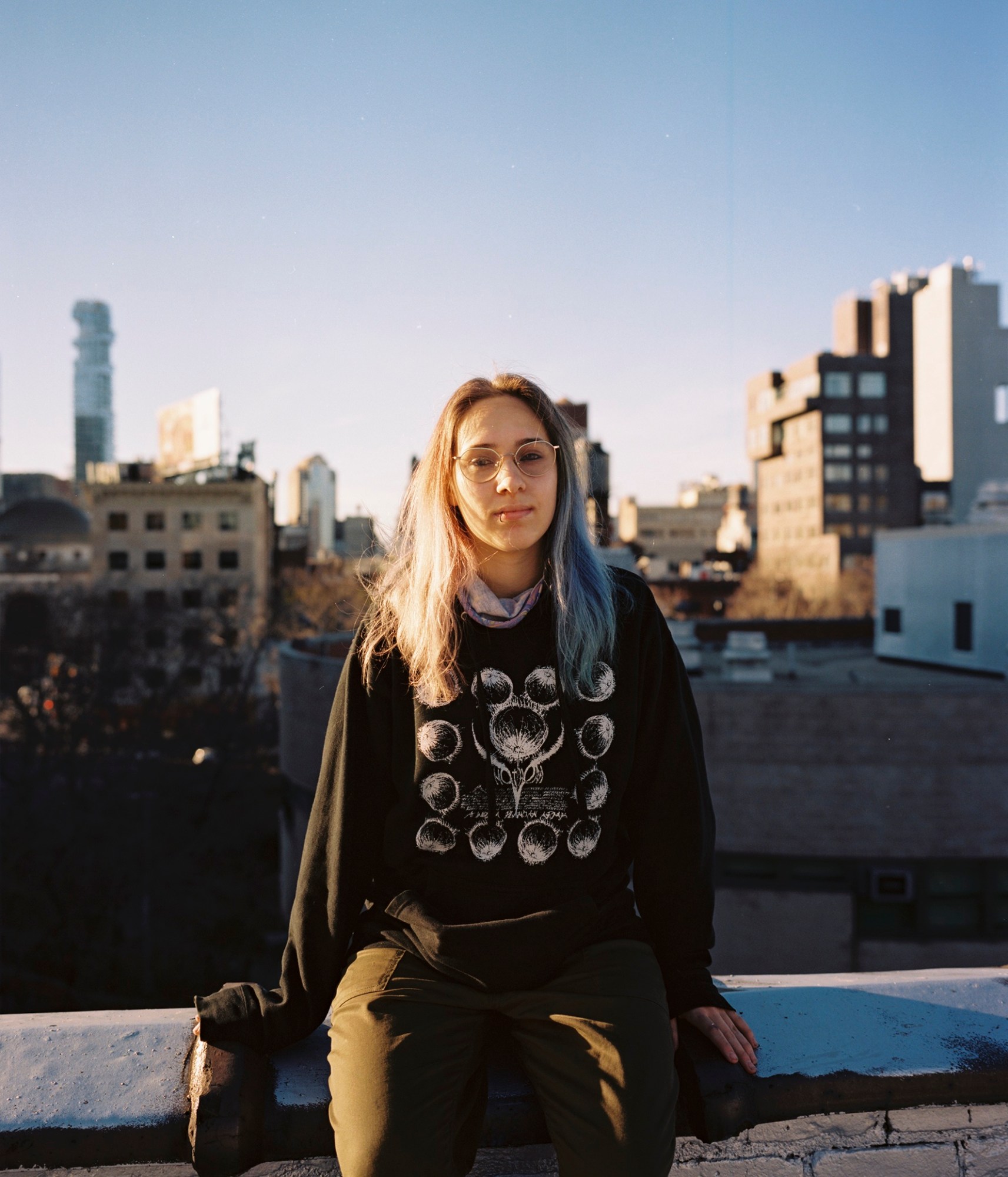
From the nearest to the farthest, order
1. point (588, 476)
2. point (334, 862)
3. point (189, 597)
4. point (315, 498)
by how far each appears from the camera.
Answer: point (334, 862)
point (588, 476)
point (189, 597)
point (315, 498)

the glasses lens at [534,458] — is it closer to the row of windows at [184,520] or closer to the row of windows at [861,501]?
the row of windows at [184,520]

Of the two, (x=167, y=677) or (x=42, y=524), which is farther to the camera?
(x=42, y=524)

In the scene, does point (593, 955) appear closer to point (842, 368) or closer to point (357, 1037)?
point (357, 1037)

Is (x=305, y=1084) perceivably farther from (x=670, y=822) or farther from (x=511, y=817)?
(x=670, y=822)

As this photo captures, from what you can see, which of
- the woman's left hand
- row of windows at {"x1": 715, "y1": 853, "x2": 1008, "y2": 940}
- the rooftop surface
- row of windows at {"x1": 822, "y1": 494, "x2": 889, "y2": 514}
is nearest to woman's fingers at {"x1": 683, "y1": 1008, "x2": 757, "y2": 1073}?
the woman's left hand

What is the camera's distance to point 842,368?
84.6 m

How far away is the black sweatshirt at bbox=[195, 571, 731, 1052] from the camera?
205 centimetres

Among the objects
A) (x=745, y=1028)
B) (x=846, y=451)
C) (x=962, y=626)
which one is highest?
(x=846, y=451)

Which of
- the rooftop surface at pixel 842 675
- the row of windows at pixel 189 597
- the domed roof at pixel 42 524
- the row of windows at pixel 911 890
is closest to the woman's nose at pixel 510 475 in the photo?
the rooftop surface at pixel 842 675

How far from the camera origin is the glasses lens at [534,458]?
2217mm

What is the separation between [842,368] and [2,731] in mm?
75426

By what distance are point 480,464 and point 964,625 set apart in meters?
22.1

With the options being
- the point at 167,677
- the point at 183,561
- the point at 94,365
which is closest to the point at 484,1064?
the point at 167,677

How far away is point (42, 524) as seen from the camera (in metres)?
68.9
